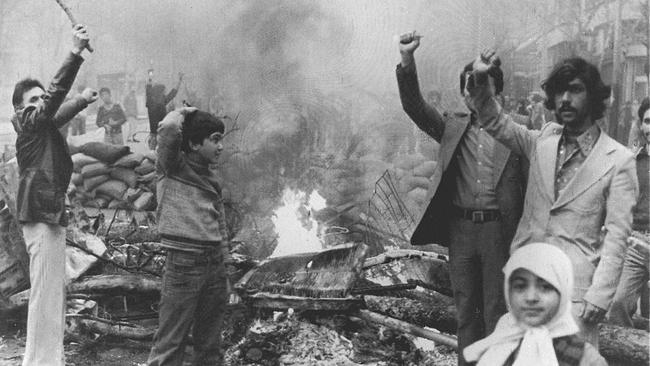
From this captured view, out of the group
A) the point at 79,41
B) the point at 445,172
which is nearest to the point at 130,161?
the point at 79,41

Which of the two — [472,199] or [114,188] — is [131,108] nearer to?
[114,188]

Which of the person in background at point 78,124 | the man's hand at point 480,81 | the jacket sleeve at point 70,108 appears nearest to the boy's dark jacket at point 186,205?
the jacket sleeve at point 70,108

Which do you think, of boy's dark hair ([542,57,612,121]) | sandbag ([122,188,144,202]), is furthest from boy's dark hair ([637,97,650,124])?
sandbag ([122,188,144,202])

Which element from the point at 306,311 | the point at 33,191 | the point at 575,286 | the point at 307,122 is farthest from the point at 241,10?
the point at 575,286

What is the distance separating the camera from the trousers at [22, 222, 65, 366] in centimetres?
441

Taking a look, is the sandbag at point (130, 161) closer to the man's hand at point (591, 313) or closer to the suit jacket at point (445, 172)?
the suit jacket at point (445, 172)

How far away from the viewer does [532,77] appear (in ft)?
15.1

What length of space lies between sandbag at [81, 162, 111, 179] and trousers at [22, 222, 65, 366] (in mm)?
880

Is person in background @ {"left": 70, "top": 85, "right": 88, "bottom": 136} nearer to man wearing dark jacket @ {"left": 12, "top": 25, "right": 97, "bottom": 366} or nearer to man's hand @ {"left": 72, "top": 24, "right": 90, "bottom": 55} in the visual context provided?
man wearing dark jacket @ {"left": 12, "top": 25, "right": 97, "bottom": 366}

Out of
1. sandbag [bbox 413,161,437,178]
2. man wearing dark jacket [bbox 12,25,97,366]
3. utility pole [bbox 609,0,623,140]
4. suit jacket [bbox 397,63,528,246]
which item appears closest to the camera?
suit jacket [bbox 397,63,528,246]

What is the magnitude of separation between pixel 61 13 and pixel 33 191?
1530mm

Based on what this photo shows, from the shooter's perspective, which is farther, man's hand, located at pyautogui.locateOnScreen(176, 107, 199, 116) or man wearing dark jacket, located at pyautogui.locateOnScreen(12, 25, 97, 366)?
man wearing dark jacket, located at pyautogui.locateOnScreen(12, 25, 97, 366)

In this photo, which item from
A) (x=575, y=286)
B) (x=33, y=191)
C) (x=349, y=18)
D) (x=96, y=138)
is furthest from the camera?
(x=96, y=138)

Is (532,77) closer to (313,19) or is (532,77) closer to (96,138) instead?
(313,19)
